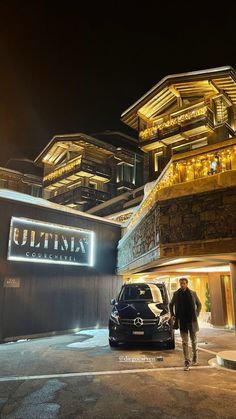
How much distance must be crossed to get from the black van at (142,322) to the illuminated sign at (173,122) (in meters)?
17.8

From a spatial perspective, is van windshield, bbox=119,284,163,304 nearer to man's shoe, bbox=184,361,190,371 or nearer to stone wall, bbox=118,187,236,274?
stone wall, bbox=118,187,236,274

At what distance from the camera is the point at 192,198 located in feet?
27.8

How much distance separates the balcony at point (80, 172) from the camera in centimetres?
3378

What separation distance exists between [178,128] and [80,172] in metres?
13.3

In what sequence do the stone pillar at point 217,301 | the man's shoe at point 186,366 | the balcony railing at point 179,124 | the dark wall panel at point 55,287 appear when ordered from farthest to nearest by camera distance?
the balcony railing at point 179,124 < the stone pillar at point 217,301 < the dark wall panel at point 55,287 < the man's shoe at point 186,366

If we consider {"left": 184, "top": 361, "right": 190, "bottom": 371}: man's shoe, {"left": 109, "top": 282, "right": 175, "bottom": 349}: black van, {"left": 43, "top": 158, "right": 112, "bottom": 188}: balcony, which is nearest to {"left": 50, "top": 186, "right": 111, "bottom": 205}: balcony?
{"left": 43, "top": 158, "right": 112, "bottom": 188}: balcony

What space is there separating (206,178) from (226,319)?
25.2ft

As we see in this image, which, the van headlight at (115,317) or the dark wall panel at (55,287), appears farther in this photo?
the dark wall panel at (55,287)

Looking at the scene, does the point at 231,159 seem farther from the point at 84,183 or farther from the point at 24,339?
the point at 84,183

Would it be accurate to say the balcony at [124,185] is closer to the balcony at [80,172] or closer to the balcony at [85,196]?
the balcony at [80,172]

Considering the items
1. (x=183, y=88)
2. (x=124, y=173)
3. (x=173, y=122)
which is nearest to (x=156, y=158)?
(x=173, y=122)

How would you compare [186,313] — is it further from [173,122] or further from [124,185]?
[124,185]

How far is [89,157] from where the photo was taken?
34.8 metres

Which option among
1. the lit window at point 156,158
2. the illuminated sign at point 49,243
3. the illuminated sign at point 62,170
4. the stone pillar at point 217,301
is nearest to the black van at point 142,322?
the illuminated sign at point 49,243
